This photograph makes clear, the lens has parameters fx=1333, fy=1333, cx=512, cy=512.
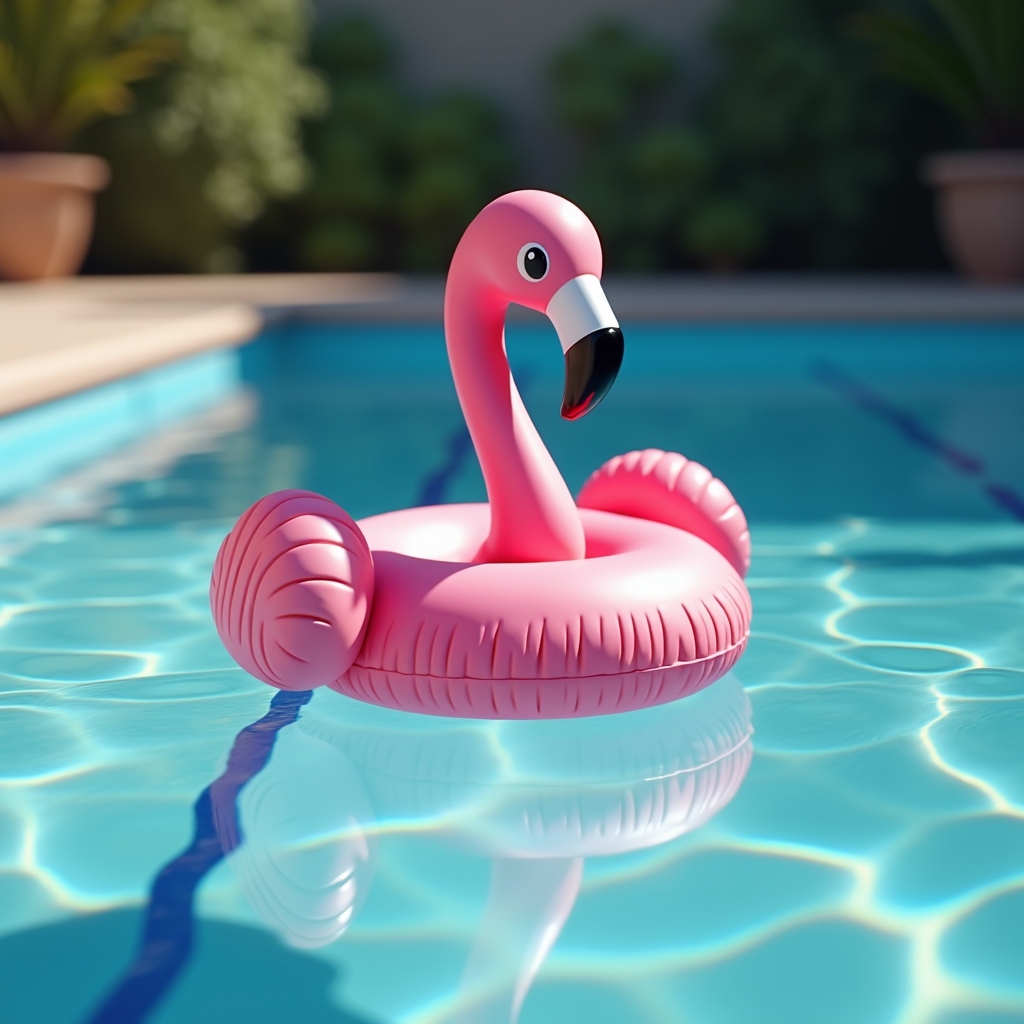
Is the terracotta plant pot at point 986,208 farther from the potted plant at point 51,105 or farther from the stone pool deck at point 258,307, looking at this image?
the potted plant at point 51,105

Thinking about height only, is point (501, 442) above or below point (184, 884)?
above

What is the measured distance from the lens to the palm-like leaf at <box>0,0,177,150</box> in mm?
8430

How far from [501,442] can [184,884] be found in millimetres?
979

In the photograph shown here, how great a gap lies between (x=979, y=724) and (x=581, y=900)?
94 centimetres

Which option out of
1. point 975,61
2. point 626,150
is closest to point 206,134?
point 626,150

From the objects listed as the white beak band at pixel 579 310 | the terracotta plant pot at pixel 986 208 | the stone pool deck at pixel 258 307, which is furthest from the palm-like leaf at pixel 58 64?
the white beak band at pixel 579 310

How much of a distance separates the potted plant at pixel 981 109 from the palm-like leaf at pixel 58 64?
4825 millimetres

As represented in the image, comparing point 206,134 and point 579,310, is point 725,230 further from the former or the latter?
point 579,310

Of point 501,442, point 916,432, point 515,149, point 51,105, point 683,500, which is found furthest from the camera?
point 515,149

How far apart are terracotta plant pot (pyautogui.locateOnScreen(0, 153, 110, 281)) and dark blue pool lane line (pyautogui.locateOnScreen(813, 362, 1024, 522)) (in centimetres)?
489

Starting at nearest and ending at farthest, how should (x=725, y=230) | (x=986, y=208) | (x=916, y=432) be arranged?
(x=916, y=432) < (x=986, y=208) < (x=725, y=230)

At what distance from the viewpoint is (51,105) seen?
8.72 meters

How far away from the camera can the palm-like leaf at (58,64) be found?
8.43 meters

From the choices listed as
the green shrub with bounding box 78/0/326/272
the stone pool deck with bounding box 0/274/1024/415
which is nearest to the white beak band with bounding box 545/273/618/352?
the stone pool deck with bounding box 0/274/1024/415
